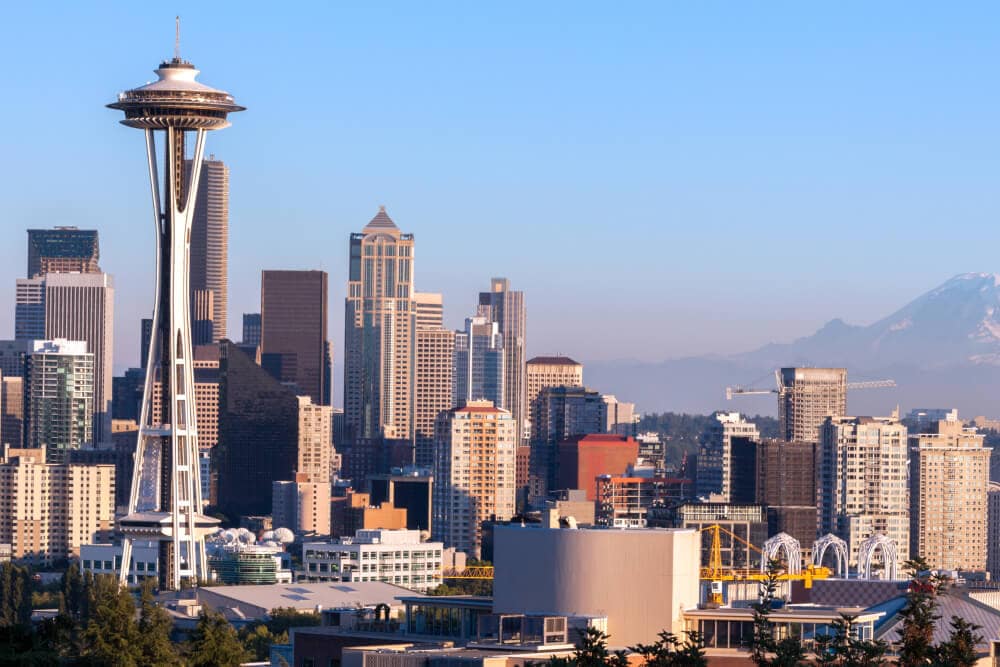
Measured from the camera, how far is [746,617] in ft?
249

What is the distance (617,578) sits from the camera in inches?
2963

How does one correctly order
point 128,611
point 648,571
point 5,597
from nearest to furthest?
1. point 648,571
2. point 128,611
3. point 5,597

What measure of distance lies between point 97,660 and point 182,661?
2.86 meters

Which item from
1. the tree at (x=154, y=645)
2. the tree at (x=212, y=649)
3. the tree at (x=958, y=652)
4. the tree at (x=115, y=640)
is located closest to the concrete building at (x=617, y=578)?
the tree at (x=958, y=652)

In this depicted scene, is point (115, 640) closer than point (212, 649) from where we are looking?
No

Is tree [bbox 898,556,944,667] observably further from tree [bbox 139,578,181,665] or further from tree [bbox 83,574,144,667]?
tree [bbox 83,574,144,667]

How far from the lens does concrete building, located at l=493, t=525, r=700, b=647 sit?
75.1 m

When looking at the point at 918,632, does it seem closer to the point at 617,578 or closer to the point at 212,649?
the point at 617,578

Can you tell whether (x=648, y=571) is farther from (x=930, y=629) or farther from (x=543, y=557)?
(x=930, y=629)

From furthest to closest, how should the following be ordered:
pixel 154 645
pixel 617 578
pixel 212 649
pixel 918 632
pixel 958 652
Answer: pixel 154 645
pixel 212 649
pixel 617 578
pixel 918 632
pixel 958 652

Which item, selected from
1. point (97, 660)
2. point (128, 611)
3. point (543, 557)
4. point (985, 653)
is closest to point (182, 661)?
point (97, 660)

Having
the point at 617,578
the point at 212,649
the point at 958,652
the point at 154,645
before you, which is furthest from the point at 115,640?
the point at 958,652

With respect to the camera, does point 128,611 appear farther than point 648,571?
Yes

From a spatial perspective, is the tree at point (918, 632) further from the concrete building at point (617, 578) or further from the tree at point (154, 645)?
the tree at point (154, 645)
